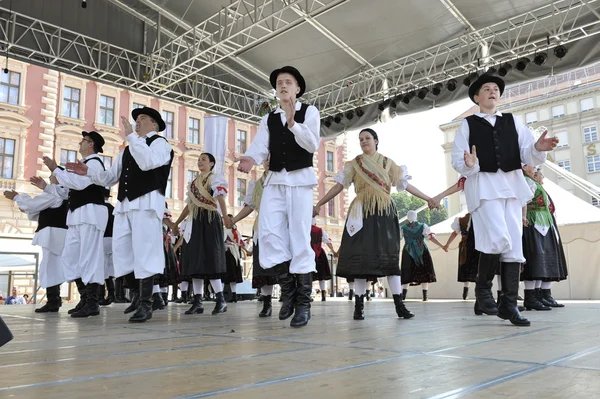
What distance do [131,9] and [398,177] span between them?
9668mm

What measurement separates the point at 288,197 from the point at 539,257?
11.8 feet

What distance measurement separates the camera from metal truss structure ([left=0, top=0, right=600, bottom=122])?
30.5 ft

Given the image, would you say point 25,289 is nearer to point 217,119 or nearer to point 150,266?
point 217,119

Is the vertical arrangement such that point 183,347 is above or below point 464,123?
below

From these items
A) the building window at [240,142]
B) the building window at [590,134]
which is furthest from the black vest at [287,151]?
the building window at [590,134]

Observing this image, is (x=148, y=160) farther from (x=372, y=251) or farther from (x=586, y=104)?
(x=586, y=104)

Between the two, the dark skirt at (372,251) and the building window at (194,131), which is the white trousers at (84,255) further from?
the building window at (194,131)

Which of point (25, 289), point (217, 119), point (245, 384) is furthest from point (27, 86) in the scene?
point (245, 384)

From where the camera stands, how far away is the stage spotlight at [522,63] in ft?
31.5

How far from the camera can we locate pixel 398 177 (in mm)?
4617

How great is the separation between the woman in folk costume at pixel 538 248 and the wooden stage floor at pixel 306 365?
320 cm

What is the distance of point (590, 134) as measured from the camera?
38750 millimetres

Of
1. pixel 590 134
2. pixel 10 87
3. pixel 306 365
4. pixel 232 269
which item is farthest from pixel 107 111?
pixel 590 134

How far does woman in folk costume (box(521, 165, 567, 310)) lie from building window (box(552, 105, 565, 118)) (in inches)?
1513
